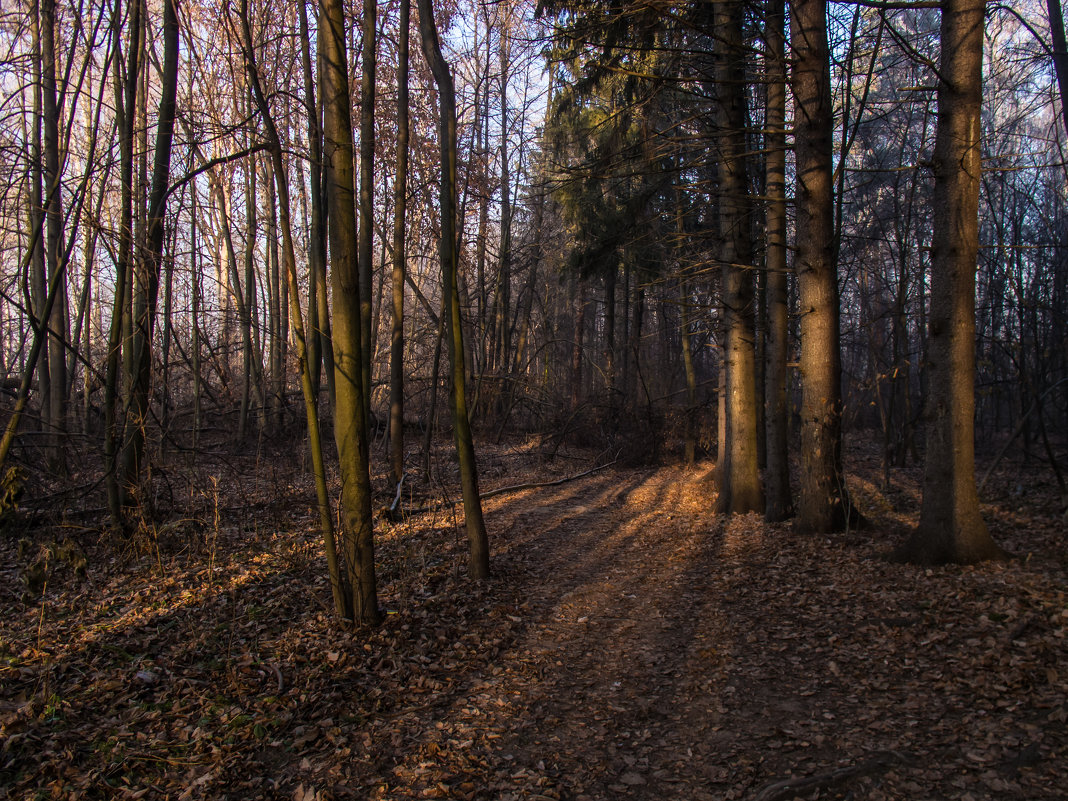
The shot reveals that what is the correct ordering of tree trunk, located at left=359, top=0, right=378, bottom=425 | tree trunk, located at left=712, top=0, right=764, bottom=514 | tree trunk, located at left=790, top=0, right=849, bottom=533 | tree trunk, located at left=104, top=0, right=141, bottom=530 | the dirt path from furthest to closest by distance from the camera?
tree trunk, located at left=712, top=0, right=764, bottom=514 < tree trunk, located at left=359, top=0, right=378, bottom=425 < tree trunk, located at left=790, top=0, right=849, bottom=533 < tree trunk, located at left=104, top=0, right=141, bottom=530 < the dirt path

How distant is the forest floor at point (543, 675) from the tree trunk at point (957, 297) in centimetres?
47

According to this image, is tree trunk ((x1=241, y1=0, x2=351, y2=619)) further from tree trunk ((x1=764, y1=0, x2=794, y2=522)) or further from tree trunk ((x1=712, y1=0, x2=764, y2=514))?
tree trunk ((x1=764, y1=0, x2=794, y2=522))

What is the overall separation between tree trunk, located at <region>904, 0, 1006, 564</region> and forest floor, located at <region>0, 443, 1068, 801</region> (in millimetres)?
474

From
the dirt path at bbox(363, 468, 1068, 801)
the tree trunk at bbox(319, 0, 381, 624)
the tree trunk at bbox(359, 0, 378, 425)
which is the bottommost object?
the dirt path at bbox(363, 468, 1068, 801)

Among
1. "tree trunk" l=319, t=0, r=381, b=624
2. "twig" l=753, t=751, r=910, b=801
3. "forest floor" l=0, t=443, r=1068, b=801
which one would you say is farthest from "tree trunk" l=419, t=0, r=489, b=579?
"twig" l=753, t=751, r=910, b=801

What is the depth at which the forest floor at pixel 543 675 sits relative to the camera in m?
3.44

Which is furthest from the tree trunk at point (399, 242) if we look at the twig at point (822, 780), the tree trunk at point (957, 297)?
the twig at point (822, 780)

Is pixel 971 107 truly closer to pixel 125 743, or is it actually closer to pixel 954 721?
pixel 954 721

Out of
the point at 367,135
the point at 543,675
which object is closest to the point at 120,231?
the point at 367,135

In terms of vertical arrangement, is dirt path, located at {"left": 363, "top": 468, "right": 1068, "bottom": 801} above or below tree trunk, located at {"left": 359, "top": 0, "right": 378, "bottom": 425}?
below

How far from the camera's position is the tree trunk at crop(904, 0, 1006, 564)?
6.10 meters

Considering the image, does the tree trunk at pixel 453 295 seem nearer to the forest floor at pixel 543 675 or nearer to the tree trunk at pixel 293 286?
the forest floor at pixel 543 675

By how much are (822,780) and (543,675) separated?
82.9 inches

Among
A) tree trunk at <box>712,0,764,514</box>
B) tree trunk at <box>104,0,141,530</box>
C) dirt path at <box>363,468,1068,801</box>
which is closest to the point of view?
dirt path at <box>363,468,1068,801</box>
